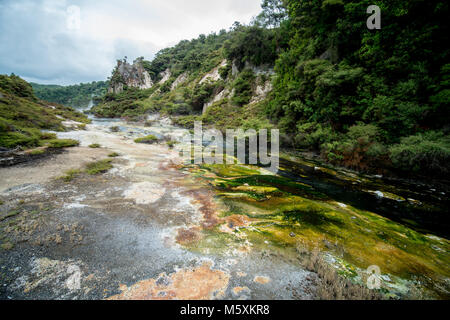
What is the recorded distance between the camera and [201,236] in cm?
405

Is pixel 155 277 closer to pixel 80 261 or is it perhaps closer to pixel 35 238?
pixel 80 261

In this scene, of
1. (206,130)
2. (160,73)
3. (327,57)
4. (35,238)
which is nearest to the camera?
(35,238)

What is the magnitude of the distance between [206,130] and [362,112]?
20.5 meters

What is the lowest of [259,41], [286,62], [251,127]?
→ [251,127]

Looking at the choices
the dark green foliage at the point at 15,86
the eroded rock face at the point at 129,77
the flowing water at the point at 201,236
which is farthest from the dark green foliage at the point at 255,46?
the eroded rock face at the point at 129,77

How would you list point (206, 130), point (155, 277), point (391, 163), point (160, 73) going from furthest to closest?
point (160, 73) → point (206, 130) → point (391, 163) → point (155, 277)

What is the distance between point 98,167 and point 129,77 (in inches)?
3462

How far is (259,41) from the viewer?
28594mm

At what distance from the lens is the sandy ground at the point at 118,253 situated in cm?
267

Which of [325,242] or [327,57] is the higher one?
[327,57]

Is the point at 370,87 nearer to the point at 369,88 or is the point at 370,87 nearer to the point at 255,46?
the point at 369,88

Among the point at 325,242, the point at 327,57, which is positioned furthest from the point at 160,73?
the point at 325,242

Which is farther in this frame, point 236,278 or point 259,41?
point 259,41

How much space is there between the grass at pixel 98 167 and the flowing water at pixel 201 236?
42 centimetres
